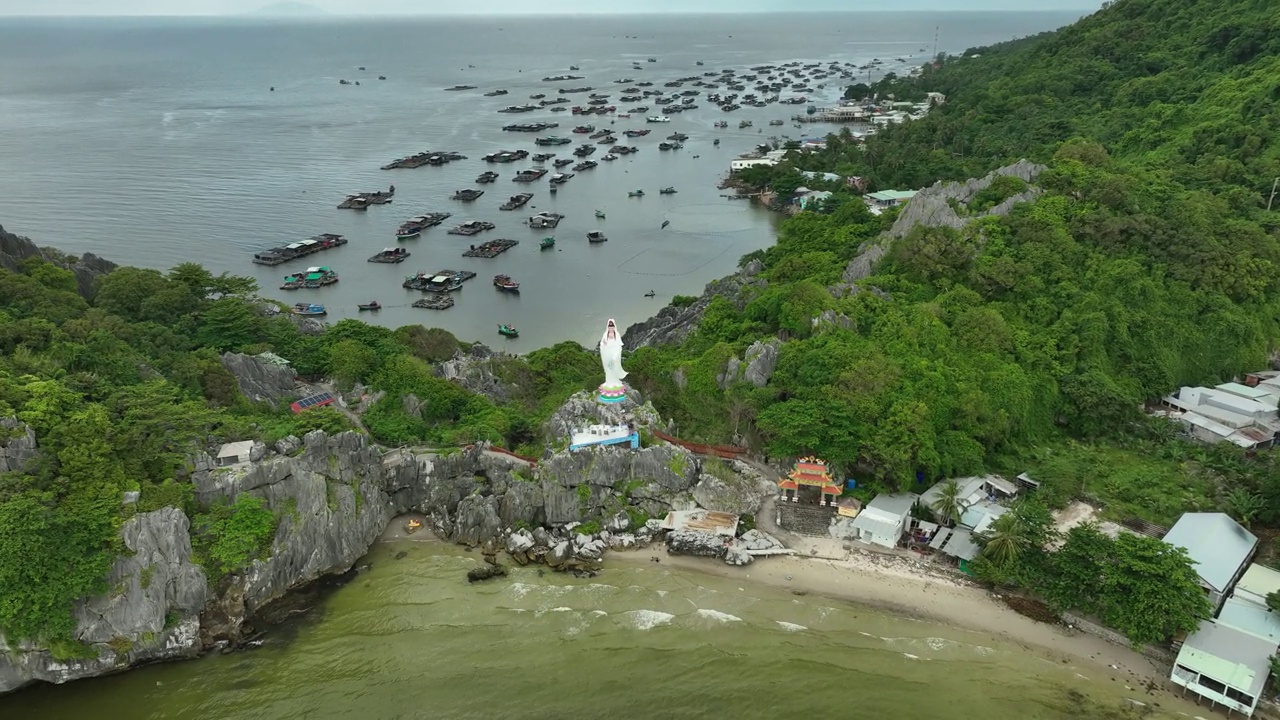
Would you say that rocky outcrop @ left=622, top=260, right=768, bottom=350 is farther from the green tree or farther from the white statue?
the green tree

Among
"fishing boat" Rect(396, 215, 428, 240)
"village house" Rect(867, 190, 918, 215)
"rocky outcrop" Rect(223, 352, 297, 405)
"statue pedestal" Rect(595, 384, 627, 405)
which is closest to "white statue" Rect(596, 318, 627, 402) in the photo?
"statue pedestal" Rect(595, 384, 627, 405)

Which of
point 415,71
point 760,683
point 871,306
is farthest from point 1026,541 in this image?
point 415,71

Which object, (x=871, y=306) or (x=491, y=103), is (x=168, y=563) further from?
(x=491, y=103)

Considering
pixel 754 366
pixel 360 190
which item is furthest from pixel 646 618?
pixel 360 190

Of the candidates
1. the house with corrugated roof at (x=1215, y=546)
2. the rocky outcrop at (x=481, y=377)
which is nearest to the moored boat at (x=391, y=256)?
the rocky outcrop at (x=481, y=377)

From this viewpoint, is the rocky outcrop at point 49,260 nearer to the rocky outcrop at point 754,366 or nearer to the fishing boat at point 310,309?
the fishing boat at point 310,309
